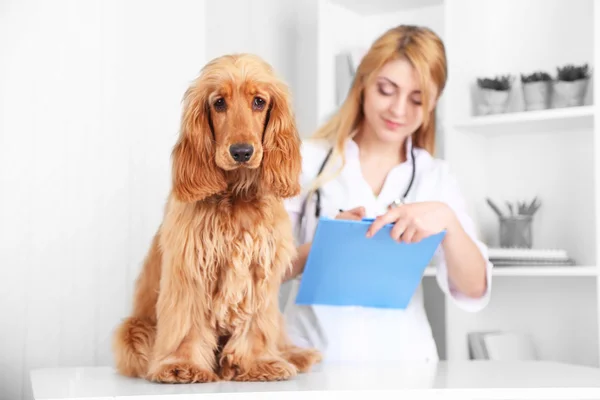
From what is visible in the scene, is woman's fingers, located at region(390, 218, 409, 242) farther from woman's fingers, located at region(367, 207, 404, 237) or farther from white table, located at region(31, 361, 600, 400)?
white table, located at region(31, 361, 600, 400)

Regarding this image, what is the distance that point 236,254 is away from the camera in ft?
3.66

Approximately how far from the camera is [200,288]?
113 cm

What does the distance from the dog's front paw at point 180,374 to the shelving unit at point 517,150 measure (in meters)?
1.49

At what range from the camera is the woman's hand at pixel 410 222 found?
4.48 ft

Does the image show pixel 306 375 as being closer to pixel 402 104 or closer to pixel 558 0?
pixel 402 104

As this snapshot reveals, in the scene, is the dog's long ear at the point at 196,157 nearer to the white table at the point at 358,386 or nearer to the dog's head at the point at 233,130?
the dog's head at the point at 233,130

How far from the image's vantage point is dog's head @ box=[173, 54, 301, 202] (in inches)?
42.5

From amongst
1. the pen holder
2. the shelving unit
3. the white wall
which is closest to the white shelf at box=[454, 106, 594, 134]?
the shelving unit

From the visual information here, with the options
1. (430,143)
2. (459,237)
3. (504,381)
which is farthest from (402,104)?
(504,381)

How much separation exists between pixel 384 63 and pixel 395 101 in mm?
106

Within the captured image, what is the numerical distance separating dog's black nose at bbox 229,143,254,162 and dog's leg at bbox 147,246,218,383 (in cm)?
16

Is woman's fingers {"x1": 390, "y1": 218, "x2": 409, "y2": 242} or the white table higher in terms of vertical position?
woman's fingers {"x1": 390, "y1": 218, "x2": 409, "y2": 242}

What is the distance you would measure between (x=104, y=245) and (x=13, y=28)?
1.84ft

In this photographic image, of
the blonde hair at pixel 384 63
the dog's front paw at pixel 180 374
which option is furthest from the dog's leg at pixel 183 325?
the blonde hair at pixel 384 63
